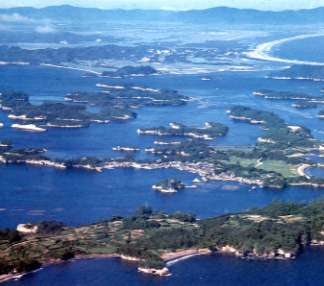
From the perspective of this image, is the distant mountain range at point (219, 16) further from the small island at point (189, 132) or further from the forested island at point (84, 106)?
the small island at point (189, 132)

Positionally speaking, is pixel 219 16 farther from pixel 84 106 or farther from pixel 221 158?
pixel 221 158

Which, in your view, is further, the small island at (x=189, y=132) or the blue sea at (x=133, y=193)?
the small island at (x=189, y=132)

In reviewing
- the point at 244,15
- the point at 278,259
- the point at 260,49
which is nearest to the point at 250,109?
the point at 278,259

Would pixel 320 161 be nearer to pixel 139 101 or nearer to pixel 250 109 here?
pixel 250 109

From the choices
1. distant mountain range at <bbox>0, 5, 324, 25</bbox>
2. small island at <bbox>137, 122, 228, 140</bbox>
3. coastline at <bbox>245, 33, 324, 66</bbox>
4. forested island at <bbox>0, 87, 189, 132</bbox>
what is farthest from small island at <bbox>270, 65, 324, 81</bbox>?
distant mountain range at <bbox>0, 5, 324, 25</bbox>

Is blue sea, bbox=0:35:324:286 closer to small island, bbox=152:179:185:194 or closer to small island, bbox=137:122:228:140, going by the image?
small island, bbox=152:179:185:194

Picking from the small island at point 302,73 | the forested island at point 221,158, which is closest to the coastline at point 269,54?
the small island at point 302,73
